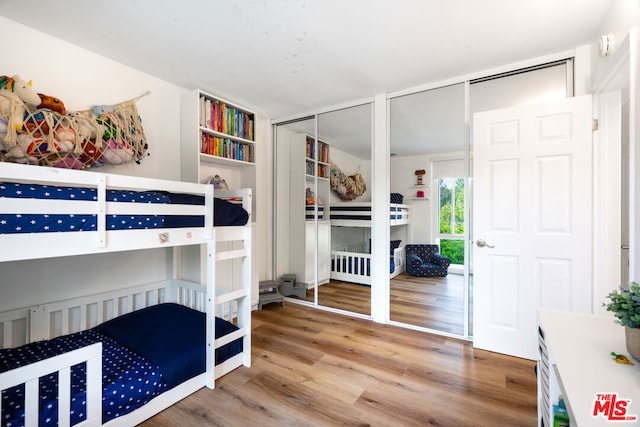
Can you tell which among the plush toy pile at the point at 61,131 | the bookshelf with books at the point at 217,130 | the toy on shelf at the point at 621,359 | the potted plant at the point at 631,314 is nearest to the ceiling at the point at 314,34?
the bookshelf with books at the point at 217,130

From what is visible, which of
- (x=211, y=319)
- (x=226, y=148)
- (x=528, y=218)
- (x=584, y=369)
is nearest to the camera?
(x=584, y=369)

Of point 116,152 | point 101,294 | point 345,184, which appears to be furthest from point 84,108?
point 345,184

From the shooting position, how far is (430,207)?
4.98m

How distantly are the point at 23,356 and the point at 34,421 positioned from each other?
75 centimetres

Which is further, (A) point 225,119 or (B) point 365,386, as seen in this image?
(A) point 225,119

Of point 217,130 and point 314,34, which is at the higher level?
point 314,34

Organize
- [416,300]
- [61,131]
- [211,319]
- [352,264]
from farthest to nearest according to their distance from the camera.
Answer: [352,264], [416,300], [211,319], [61,131]

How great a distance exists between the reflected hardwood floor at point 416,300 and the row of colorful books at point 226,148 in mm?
1894

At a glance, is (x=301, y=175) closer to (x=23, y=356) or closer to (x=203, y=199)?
(x=203, y=199)

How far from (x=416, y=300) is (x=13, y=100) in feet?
12.5

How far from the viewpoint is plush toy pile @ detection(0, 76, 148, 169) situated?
1.56 meters

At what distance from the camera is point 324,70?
241 centimetres

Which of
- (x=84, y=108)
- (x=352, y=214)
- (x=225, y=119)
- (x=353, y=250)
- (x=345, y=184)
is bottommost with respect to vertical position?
(x=353, y=250)

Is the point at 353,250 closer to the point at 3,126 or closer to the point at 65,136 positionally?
the point at 65,136
